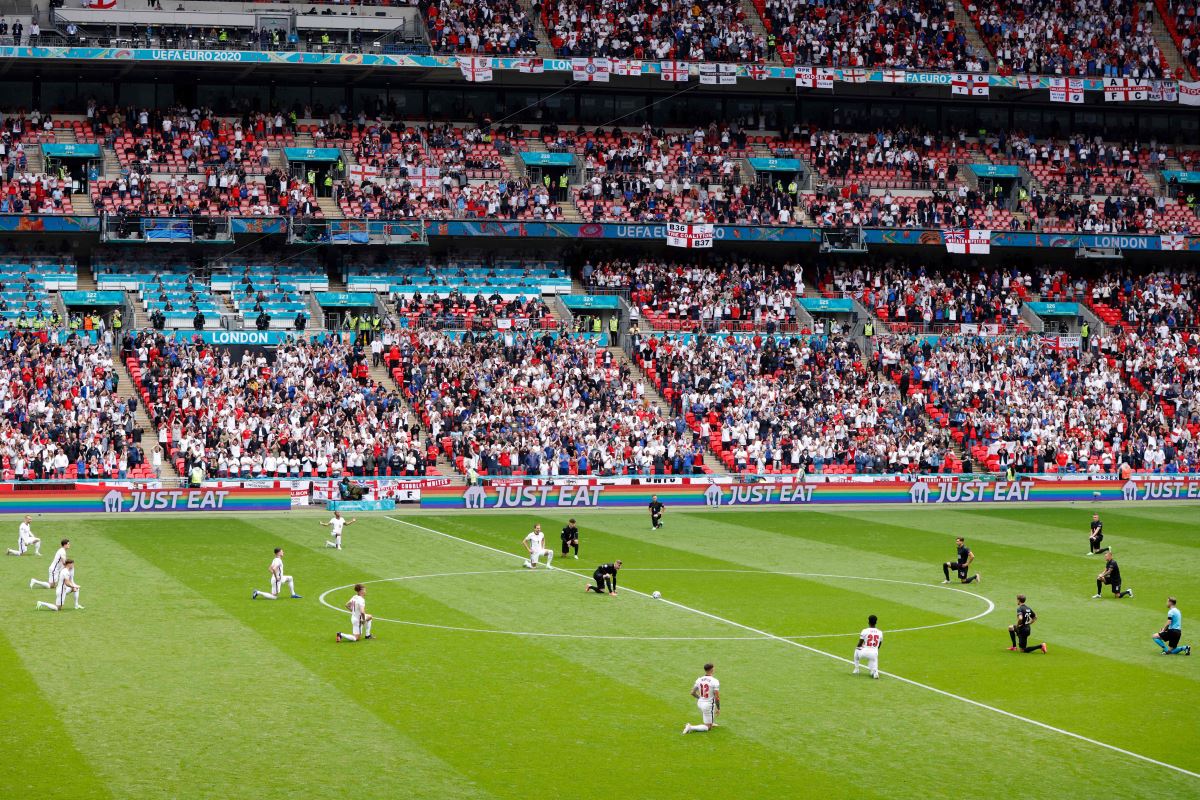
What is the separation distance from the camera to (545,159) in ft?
242

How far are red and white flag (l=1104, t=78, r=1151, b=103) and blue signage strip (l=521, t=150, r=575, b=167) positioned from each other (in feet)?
90.7

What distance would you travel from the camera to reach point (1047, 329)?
74438 millimetres

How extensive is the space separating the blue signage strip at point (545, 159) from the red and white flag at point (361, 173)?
24.5ft

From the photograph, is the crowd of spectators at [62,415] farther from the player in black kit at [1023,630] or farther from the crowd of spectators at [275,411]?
the player in black kit at [1023,630]

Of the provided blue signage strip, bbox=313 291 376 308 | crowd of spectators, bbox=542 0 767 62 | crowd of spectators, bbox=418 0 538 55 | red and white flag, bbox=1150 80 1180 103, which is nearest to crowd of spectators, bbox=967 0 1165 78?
red and white flag, bbox=1150 80 1180 103

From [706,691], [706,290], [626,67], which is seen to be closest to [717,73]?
[626,67]

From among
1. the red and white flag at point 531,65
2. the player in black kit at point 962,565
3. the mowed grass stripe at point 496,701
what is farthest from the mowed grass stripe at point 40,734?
the red and white flag at point 531,65

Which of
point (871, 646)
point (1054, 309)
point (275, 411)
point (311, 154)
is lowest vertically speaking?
point (871, 646)

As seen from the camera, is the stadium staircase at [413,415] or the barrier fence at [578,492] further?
the stadium staircase at [413,415]

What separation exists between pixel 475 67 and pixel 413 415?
20.3m

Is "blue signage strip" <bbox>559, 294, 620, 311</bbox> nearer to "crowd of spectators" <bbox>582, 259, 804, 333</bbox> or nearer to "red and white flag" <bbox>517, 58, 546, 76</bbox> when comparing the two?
"crowd of spectators" <bbox>582, 259, 804, 333</bbox>

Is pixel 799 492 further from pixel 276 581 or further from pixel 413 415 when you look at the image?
pixel 276 581

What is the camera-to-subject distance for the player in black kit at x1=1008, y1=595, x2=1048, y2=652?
29.9 metres

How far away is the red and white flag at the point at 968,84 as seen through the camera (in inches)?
2987
